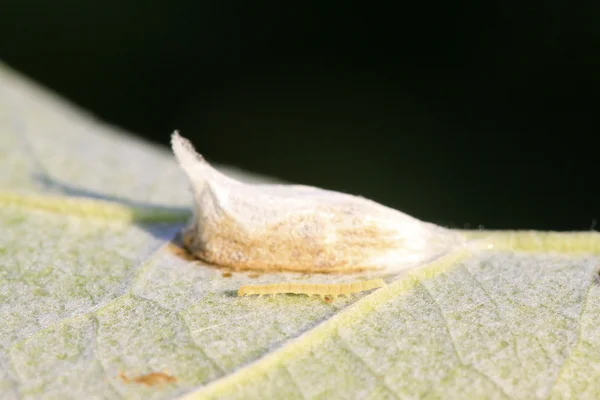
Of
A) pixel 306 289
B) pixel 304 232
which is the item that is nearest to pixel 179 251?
pixel 304 232

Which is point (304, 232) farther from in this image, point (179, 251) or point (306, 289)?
point (179, 251)

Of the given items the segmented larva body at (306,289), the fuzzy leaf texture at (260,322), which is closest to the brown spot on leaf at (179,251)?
the fuzzy leaf texture at (260,322)

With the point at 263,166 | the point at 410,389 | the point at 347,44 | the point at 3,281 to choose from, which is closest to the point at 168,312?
the point at 3,281

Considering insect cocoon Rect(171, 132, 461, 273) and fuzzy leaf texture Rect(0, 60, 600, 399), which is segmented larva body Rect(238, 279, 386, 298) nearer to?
fuzzy leaf texture Rect(0, 60, 600, 399)

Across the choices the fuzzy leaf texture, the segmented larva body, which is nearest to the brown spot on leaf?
the fuzzy leaf texture

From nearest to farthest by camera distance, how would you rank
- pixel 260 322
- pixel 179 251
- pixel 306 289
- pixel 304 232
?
pixel 260 322, pixel 306 289, pixel 304 232, pixel 179 251

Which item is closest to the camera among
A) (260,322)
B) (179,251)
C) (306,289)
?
(260,322)

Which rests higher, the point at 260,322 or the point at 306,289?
the point at 306,289
